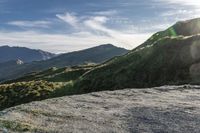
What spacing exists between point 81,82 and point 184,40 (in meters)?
18.2

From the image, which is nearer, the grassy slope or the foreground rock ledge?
the foreground rock ledge

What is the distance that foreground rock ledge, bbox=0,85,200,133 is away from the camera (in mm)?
24031

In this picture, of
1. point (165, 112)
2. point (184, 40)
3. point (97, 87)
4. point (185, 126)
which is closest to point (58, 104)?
point (165, 112)

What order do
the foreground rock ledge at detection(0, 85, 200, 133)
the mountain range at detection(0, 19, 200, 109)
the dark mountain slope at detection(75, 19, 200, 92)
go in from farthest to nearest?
the mountain range at detection(0, 19, 200, 109), the dark mountain slope at detection(75, 19, 200, 92), the foreground rock ledge at detection(0, 85, 200, 133)

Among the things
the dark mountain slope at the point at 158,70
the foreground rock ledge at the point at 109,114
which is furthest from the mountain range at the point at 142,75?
the foreground rock ledge at the point at 109,114

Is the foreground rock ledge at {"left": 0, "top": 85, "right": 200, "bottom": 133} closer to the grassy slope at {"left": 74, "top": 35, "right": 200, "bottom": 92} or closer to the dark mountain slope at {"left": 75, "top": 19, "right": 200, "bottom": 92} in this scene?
the dark mountain slope at {"left": 75, "top": 19, "right": 200, "bottom": 92}

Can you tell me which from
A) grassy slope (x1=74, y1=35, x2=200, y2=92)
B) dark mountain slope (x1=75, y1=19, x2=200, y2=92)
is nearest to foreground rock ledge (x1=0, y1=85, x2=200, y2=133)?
dark mountain slope (x1=75, y1=19, x2=200, y2=92)

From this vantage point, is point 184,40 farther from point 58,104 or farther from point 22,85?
point 58,104

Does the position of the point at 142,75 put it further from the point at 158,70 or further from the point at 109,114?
the point at 109,114

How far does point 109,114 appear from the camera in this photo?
28.5 meters

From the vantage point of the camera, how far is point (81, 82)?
63062 millimetres

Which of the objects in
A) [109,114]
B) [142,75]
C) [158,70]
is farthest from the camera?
[142,75]

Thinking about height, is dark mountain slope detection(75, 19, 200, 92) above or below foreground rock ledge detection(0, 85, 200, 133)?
above

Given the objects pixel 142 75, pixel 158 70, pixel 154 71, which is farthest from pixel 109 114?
pixel 158 70
